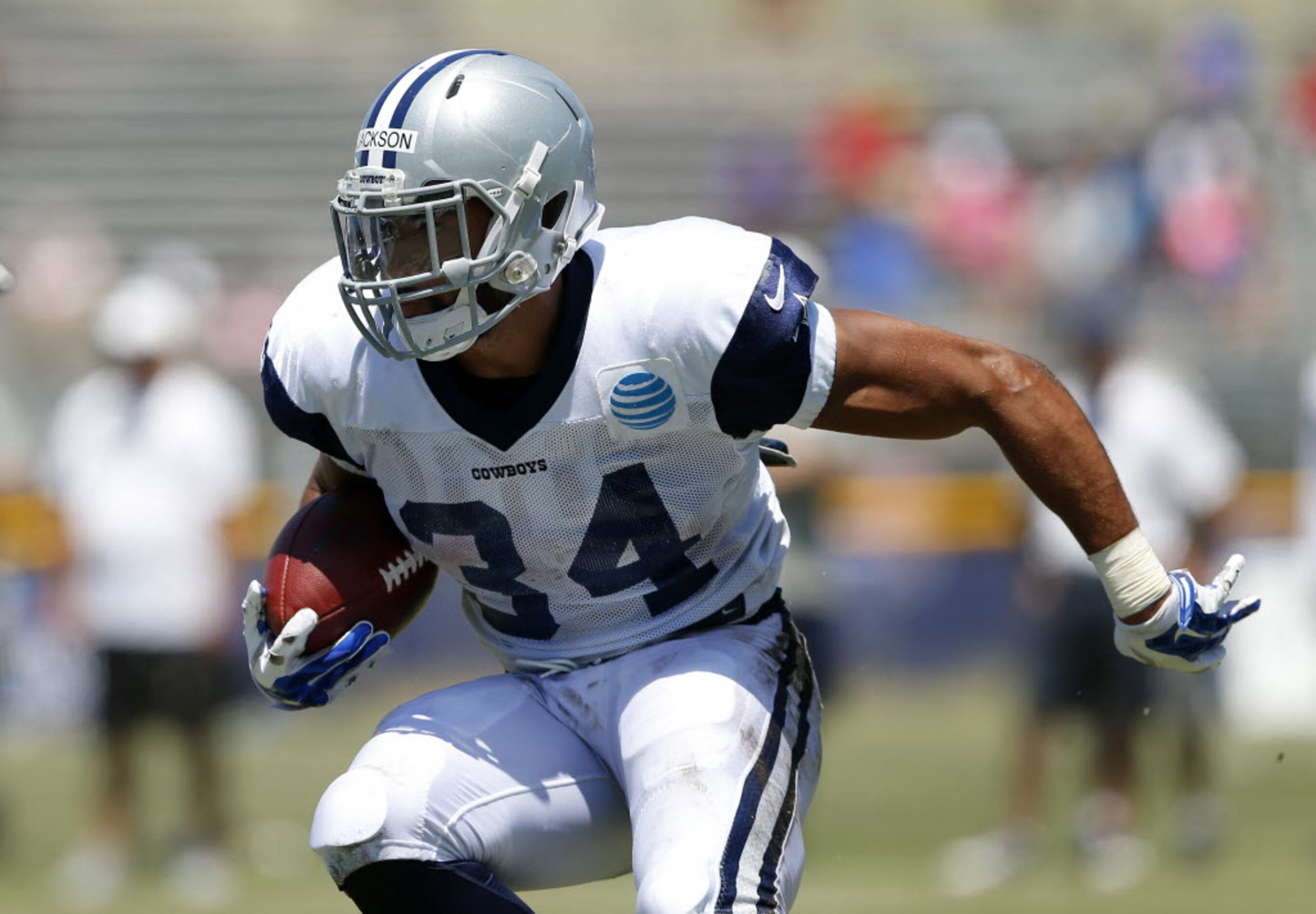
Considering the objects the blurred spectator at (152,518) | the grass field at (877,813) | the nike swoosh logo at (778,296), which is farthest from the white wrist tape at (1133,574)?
the blurred spectator at (152,518)

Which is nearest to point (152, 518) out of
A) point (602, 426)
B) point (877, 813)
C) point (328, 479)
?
point (877, 813)

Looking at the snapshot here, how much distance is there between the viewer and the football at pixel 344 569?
3.47 meters

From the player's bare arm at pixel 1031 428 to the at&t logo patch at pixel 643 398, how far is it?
26 centimetres

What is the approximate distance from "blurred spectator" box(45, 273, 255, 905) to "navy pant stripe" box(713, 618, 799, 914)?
4108 millimetres

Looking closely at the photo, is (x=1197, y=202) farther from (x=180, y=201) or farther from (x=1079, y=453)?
(x=1079, y=453)

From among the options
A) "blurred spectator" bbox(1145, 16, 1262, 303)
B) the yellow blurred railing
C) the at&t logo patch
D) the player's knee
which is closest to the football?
the at&t logo patch

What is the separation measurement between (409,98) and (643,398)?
2.00 feet

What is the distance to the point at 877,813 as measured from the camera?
7.56 metres

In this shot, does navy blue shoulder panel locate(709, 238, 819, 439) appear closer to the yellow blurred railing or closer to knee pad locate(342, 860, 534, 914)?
knee pad locate(342, 860, 534, 914)

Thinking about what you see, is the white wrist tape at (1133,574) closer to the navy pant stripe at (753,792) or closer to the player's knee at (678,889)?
the navy pant stripe at (753,792)

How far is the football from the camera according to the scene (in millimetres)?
3475

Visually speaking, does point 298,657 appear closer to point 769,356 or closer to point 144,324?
point 769,356

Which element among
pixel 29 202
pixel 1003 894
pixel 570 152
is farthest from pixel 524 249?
pixel 29 202

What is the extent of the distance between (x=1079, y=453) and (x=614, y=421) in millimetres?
769
